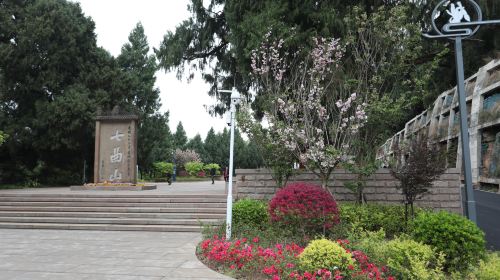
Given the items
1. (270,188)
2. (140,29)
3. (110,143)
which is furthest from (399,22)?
(140,29)

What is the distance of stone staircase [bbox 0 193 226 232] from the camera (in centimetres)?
1133

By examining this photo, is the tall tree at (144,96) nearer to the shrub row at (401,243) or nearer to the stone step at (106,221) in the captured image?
the stone step at (106,221)

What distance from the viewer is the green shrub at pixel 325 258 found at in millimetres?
5500

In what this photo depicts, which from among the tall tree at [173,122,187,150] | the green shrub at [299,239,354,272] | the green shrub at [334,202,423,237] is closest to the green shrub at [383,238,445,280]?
the green shrub at [299,239,354,272]

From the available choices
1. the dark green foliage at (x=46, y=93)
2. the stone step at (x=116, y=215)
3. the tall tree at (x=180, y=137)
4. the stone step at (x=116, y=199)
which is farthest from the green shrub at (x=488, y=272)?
the tall tree at (x=180, y=137)

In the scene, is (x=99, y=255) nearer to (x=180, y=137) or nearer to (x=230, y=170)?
(x=230, y=170)

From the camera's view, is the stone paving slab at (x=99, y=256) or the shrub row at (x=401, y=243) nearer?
the shrub row at (x=401, y=243)

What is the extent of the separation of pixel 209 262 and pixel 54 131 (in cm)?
1933

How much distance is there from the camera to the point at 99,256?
7.53 metres

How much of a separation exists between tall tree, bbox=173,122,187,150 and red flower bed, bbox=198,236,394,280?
55288 millimetres

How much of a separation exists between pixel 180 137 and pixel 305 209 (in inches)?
2240

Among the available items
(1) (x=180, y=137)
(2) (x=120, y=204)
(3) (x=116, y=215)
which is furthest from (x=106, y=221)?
(1) (x=180, y=137)

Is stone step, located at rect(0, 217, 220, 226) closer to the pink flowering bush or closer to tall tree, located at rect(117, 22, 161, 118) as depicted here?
the pink flowering bush

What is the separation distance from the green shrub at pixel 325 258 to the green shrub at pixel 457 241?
1.57 meters
